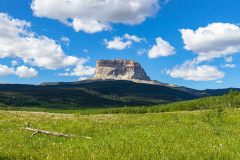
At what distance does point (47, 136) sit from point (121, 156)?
926 cm

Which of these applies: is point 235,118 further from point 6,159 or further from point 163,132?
point 6,159

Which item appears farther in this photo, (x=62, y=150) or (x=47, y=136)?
(x=47, y=136)

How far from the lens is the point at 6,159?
1514cm

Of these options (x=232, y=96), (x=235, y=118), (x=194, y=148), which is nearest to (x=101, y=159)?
(x=194, y=148)

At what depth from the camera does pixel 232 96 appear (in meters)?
193

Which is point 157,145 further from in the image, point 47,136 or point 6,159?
point 47,136

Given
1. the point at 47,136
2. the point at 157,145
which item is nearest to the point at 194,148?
the point at 157,145

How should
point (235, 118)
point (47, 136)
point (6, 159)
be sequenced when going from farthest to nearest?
point (235, 118), point (47, 136), point (6, 159)

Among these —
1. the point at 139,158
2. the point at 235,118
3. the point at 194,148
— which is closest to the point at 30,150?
Result: the point at 139,158

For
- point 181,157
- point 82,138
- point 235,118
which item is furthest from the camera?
point 235,118

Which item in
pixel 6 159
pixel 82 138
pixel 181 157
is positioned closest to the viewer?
pixel 181 157

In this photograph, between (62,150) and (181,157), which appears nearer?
(181,157)

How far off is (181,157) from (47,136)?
1085 centimetres

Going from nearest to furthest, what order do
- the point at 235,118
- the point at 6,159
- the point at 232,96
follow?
the point at 6,159, the point at 235,118, the point at 232,96
